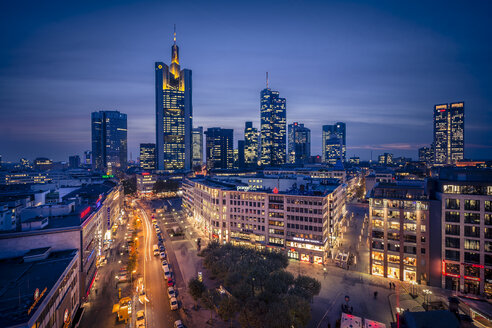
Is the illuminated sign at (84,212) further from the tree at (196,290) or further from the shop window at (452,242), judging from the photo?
the shop window at (452,242)

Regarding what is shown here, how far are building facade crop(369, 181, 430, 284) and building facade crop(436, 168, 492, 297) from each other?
328cm

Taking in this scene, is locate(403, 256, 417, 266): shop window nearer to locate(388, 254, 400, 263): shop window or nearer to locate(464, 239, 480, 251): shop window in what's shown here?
locate(388, 254, 400, 263): shop window

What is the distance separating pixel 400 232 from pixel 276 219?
31.2 metres

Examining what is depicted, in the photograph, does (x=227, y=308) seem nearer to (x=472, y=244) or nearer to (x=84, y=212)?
(x=84, y=212)

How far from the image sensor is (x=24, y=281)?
103ft

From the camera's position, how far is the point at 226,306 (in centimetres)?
3634

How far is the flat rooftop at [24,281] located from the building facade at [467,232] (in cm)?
6827

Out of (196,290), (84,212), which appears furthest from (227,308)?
(84,212)

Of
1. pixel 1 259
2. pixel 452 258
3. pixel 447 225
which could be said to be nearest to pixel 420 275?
pixel 452 258

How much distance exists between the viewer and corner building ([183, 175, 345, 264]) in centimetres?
6519

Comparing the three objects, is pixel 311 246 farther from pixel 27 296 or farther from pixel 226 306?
pixel 27 296

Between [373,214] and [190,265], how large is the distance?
1862 inches

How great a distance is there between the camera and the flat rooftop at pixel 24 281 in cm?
2481

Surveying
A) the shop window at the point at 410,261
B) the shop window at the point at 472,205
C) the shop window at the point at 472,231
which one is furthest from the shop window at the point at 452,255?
the shop window at the point at 472,205
